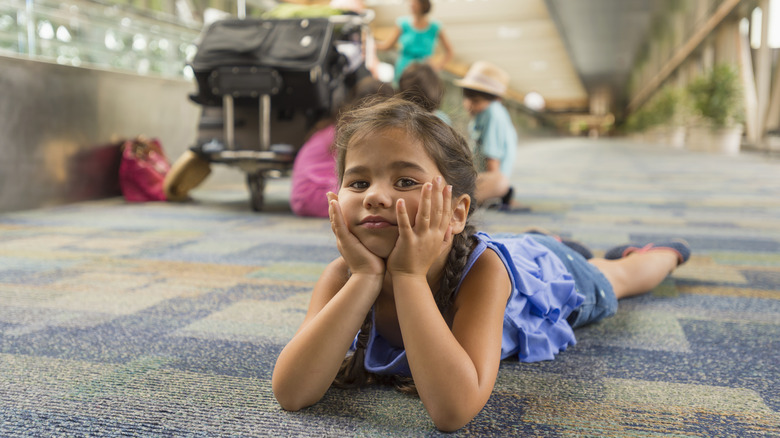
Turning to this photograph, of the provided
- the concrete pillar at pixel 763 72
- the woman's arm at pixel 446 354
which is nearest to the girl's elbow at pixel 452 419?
the woman's arm at pixel 446 354

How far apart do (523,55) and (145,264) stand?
24242 mm

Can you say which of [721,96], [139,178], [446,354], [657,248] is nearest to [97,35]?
[139,178]

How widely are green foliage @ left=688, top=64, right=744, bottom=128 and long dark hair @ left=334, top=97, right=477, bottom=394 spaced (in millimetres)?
15349

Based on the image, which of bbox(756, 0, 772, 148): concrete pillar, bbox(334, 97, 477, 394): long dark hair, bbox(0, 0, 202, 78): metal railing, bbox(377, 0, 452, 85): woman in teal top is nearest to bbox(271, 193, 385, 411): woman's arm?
bbox(334, 97, 477, 394): long dark hair

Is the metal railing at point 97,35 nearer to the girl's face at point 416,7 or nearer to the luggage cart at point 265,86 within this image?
the luggage cart at point 265,86

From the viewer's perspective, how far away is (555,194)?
5730 mm

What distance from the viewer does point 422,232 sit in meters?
1.09

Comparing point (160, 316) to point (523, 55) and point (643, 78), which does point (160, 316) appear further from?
point (643, 78)

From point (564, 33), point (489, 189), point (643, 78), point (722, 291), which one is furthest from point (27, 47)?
point (643, 78)

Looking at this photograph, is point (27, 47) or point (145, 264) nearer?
point (145, 264)

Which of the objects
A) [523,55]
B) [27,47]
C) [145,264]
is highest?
[523,55]

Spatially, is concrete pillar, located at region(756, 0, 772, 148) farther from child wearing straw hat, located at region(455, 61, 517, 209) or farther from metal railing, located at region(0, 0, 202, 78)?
metal railing, located at region(0, 0, 202, 78)

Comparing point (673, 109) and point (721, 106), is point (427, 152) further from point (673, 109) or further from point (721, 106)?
A: point (673, 109)

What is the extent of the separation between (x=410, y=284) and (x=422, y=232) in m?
0.09
